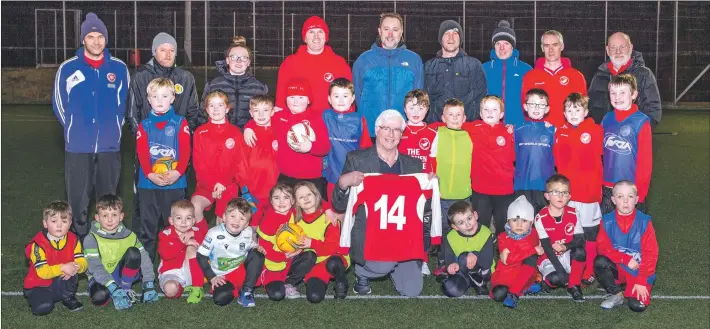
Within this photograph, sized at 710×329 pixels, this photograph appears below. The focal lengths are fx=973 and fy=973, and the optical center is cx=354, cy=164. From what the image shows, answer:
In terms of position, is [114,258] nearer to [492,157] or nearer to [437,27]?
[492,157]

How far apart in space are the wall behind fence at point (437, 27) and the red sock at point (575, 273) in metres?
16.0

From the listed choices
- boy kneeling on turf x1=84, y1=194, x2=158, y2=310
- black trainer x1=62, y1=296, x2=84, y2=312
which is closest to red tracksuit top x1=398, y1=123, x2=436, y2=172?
boy kneeling on turf x1=84, y1=194, x2=158, y2=310

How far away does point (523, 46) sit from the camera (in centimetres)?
2281

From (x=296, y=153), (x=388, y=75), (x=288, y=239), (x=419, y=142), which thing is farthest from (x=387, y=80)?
(x=288, y=239)

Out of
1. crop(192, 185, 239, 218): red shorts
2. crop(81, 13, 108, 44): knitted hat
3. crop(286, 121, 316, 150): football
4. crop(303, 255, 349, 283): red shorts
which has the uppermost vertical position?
crop(81, 13, 108, 44): knitted hat

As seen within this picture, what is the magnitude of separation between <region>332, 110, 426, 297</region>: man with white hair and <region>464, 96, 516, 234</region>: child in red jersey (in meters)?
0.74

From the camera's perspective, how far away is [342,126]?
7148 millimetres

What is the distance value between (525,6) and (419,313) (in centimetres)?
1723

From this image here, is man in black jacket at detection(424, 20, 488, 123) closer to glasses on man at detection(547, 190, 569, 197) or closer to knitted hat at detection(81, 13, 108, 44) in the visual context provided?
glasses on man at detection(547, 190, 569, 197)

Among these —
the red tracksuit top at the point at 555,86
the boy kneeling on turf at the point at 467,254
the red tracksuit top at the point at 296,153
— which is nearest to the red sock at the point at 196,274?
the red tracksuit top at the point at 296,153

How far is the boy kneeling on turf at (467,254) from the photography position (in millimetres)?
6609

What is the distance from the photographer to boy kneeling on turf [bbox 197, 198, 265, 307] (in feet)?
20.9

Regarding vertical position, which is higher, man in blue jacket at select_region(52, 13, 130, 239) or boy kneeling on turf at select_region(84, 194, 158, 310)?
man in blue jacket at select_region(52, 13, 130, 239)

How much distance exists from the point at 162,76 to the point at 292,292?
195cm
